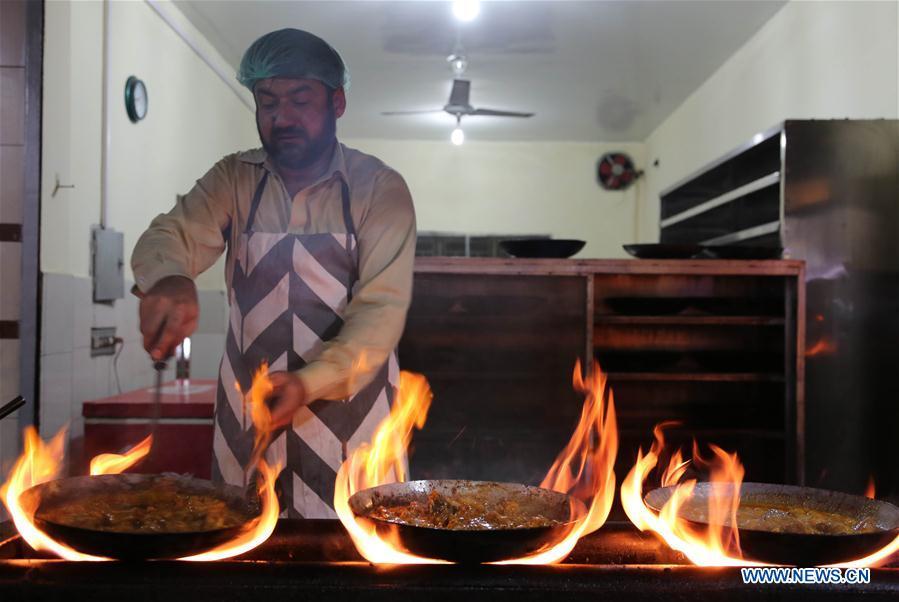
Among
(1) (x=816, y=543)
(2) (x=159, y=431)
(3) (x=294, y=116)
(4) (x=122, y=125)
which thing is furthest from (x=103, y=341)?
(1) (x=816, y=543)

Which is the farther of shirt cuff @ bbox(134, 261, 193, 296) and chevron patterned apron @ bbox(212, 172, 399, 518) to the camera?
chevron patterned apron @ bbox(212, 172, 399, 518)

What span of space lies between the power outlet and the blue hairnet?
2.20 meters

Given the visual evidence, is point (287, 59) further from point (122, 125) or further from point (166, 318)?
point (122, 125)

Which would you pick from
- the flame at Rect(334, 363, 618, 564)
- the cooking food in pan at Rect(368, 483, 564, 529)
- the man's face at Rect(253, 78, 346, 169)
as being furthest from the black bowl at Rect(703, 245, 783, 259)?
the cooking food in pan at Rect(368, 483, 564, 529)

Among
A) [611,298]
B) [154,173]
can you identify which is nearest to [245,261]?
[611,298]

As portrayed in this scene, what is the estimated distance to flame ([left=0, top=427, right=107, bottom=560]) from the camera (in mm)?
1298

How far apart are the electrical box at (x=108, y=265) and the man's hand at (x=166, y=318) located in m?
2.22

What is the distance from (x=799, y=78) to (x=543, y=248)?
2.26m

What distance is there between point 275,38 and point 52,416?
2127mm

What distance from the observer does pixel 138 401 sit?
3.23 meters

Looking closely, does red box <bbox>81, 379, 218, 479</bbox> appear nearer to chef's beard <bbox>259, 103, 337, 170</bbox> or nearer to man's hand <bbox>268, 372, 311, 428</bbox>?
chef's beard <bbox>259, 103, 337, 170</bbox>

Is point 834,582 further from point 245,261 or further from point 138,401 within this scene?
point 138,401

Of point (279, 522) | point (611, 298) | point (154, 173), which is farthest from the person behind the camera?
point (154, 173)

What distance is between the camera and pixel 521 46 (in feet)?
19.2
